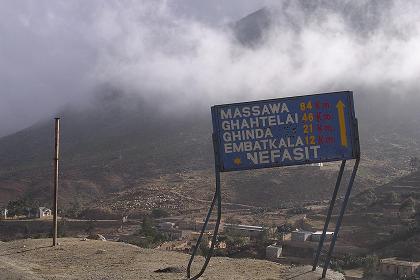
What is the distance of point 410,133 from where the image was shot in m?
84.5

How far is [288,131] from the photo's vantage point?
10391 mm

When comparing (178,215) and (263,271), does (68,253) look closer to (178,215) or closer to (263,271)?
(263,271)

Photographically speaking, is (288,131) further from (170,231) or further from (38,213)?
(38,213)

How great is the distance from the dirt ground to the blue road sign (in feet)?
8.49

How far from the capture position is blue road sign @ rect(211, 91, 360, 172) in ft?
34.0

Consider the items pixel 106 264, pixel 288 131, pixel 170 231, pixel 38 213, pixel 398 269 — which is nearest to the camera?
pixel 288 131

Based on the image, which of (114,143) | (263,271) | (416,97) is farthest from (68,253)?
(416,97)

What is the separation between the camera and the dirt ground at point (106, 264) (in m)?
11.3

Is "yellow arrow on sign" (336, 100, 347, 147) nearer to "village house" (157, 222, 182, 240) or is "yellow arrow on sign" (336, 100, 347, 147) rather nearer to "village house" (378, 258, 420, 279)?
"village house" (378, 258, 420, 279)

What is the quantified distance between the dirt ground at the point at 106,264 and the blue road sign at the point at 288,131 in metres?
2.59

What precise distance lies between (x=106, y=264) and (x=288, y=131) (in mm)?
5678

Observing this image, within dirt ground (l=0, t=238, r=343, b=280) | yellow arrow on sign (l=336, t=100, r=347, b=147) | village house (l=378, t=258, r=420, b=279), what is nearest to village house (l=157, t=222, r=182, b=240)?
village house (l=378, t=258, r=420, b=279)

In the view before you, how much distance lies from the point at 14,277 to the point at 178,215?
41280 millimetres

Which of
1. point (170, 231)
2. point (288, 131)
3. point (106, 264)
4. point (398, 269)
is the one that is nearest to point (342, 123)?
point (288, 131)
